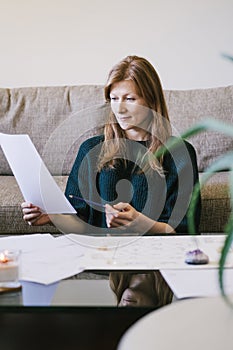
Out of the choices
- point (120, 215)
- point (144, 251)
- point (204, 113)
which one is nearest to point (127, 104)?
point (120, 215)

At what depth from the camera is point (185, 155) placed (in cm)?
195

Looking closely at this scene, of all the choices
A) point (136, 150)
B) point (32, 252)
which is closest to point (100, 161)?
point (136, 150)

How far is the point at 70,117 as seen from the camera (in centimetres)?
282

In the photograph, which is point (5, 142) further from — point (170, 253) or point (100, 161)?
point (170, 253)

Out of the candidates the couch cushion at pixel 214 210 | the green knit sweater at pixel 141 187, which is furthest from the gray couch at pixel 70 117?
the green knit sweater at pixel 141 187

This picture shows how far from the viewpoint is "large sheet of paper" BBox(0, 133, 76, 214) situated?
160 centimetres

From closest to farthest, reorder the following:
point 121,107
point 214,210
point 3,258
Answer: point 3,258 < point 121,107 < point 214,210

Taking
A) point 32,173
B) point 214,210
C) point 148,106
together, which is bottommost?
point 214,210

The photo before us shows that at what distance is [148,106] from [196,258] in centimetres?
71

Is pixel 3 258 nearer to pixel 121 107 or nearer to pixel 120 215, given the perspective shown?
pixel 120 215

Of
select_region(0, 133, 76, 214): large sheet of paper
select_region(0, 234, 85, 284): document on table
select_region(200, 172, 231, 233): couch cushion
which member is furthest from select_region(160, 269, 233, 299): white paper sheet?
select_region(200, 172, 231, 233): couch cushion

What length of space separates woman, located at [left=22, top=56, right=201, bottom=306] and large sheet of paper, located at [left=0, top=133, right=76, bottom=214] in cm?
13

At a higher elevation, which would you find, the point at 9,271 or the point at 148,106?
the point at 148,106

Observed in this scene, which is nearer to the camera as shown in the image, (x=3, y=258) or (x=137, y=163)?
(x=3, y=258)
